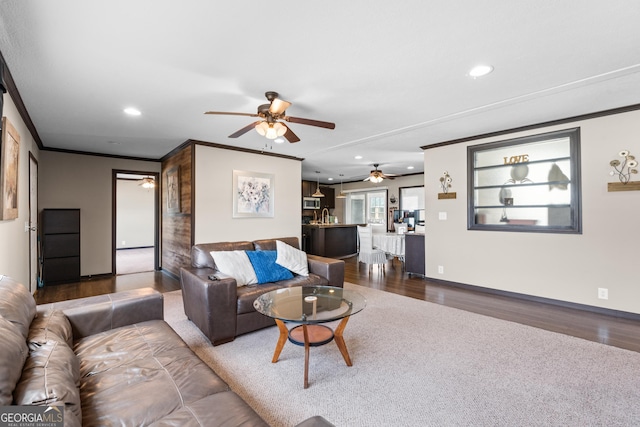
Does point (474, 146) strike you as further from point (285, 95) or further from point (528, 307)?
point (285, 95)

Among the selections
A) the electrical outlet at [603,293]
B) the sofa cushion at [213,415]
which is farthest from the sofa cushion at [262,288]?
the electrical outlet at [603,293]

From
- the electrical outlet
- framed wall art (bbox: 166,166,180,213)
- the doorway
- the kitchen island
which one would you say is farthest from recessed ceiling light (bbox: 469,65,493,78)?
the doorway

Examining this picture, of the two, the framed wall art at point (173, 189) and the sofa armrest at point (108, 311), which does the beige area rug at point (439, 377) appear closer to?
the sofa armrest at point (108, 311)

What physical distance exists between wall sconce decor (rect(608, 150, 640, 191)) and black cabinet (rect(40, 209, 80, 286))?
8086 mm

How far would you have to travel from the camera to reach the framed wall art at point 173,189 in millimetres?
5227

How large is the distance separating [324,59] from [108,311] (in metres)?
2.49

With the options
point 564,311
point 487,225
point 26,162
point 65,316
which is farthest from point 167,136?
point 564,311

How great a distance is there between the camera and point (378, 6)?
173cm

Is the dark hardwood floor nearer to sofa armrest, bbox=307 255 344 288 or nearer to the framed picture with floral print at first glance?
sofa armrest, bbox=307 255 344 288

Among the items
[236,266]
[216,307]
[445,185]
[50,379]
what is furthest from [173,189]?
[445,185]

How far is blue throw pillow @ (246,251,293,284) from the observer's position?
3260 mm

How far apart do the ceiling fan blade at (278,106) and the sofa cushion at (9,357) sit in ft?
7.55

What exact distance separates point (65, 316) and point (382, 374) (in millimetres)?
2217

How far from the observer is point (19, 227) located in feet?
11.1
